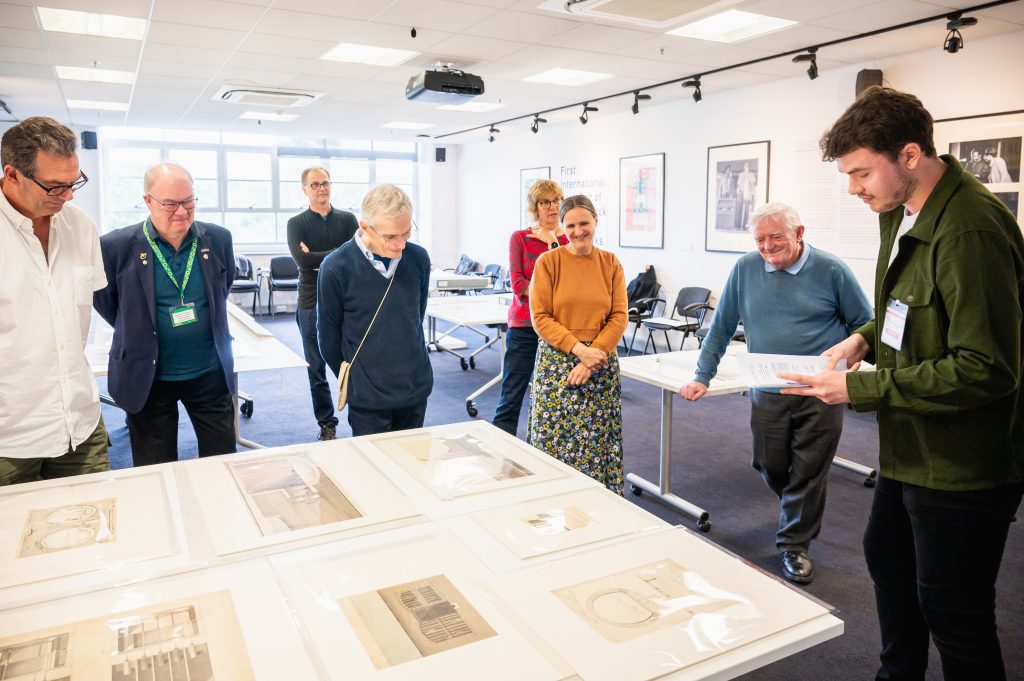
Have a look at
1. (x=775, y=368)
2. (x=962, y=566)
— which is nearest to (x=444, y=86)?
(x=775, y=368)

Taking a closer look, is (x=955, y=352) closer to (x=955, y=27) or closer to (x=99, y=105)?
(x=955, y=27)

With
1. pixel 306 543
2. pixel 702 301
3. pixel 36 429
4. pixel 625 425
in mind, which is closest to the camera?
pixel 306 543

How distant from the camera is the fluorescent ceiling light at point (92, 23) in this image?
4.80 m

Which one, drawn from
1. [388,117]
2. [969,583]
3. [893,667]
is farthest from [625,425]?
[388,117]

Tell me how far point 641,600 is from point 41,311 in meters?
1.66

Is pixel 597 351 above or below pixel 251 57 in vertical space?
below

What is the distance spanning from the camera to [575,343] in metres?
2.85

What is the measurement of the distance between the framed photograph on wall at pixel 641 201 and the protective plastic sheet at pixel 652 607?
7.02 metres

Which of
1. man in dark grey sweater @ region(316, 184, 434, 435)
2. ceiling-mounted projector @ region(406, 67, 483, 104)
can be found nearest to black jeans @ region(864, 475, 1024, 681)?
man in dark grey sweater @ region(316, 184, 434, 435)

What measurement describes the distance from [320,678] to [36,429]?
1.31 m

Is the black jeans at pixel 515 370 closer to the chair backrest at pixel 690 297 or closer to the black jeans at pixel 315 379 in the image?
the black jeans at pixel 315 379

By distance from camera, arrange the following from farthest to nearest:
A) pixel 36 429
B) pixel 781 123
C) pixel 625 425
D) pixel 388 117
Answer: pixel 388 117 → pixel 781 123 → pixel 625 425 → pixel 36 429

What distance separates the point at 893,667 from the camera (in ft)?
6.05

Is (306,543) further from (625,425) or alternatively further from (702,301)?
(702,301)
